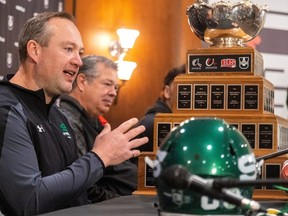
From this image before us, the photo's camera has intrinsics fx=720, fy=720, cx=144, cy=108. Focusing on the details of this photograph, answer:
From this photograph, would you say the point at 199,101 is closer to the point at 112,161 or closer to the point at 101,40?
the point at 112,161

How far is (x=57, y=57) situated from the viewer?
2.58m

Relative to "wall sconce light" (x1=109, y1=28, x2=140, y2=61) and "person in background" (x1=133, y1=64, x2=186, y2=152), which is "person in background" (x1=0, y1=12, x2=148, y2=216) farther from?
"wall sconce light" (x1=109, y1=28, x2=140, y2=61)

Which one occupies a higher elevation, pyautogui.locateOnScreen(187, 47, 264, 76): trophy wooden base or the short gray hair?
pyautogui.locateOnScreen(187, 47, 264, 76): trophy wooden base

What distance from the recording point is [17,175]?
6.89ft

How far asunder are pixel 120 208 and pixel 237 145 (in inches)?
26.6

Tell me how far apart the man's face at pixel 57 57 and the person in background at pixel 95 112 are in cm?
66

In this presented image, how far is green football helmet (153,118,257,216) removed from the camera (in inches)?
52.1

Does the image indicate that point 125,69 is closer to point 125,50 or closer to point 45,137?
point 125,50

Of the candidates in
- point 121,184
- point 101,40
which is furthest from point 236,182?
point 101,40

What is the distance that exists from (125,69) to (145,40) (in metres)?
0.43

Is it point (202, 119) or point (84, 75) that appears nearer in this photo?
point (202, 119)

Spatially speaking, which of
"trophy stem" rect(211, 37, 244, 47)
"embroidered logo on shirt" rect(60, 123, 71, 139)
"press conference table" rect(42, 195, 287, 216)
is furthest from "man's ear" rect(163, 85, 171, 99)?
"press conference table" rect(42, 195, 287, 216)

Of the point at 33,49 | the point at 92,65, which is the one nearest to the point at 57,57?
the point at 33,49

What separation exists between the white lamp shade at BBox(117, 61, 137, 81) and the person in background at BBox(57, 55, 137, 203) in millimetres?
2615
